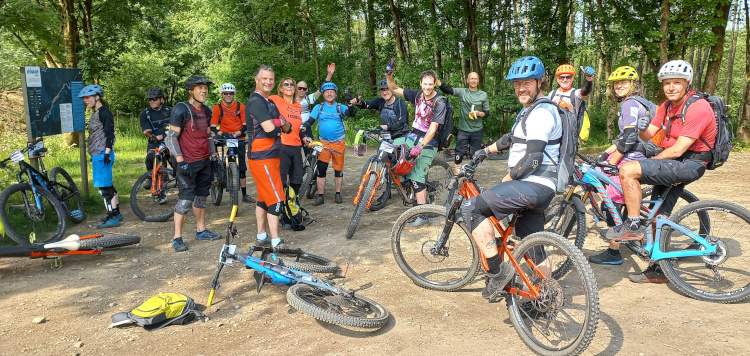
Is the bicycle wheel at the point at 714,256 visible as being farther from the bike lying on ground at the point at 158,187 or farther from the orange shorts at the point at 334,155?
the bike lying on ground at the point at 158,187

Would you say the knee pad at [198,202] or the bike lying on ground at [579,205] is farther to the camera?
the knee pad at [198,202]

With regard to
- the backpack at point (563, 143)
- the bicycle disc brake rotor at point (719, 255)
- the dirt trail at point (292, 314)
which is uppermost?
the backpack at point (563, 143)

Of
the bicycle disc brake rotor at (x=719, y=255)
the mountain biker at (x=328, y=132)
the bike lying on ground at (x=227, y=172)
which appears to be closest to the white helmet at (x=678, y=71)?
the bicycle disc brake rotor at (x=719, y=255)

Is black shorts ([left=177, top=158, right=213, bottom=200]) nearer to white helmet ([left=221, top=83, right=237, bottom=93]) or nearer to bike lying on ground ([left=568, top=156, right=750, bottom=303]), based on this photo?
white helmet ([left=221, top=83, right=237, bottom=93])

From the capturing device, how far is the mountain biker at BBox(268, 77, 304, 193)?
596cm

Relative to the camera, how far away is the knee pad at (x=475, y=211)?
11.4 feet

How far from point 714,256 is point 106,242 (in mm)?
6452

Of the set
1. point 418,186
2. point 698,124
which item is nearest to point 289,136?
point 418,186

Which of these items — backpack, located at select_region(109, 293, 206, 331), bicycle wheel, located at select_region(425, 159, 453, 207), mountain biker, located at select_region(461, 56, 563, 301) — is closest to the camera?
mountain biker, located at select_region(461, 56, 563, 301)

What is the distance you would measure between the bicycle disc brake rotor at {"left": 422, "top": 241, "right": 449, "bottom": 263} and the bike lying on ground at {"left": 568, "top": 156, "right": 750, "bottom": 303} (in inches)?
75.0

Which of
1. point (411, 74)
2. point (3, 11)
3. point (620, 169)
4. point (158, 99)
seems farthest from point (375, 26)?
point (620, 169)

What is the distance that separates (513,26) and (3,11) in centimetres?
1516

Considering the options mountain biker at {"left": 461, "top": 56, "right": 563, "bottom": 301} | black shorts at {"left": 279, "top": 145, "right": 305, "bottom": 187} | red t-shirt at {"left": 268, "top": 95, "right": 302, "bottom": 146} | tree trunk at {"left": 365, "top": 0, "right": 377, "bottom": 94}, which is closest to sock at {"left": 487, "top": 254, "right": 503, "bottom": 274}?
mountain biker at {"left": 461, "top": 56, "right": 563, "bottom": 301}

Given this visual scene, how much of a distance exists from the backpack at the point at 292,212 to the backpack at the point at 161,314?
2479 millimetres
